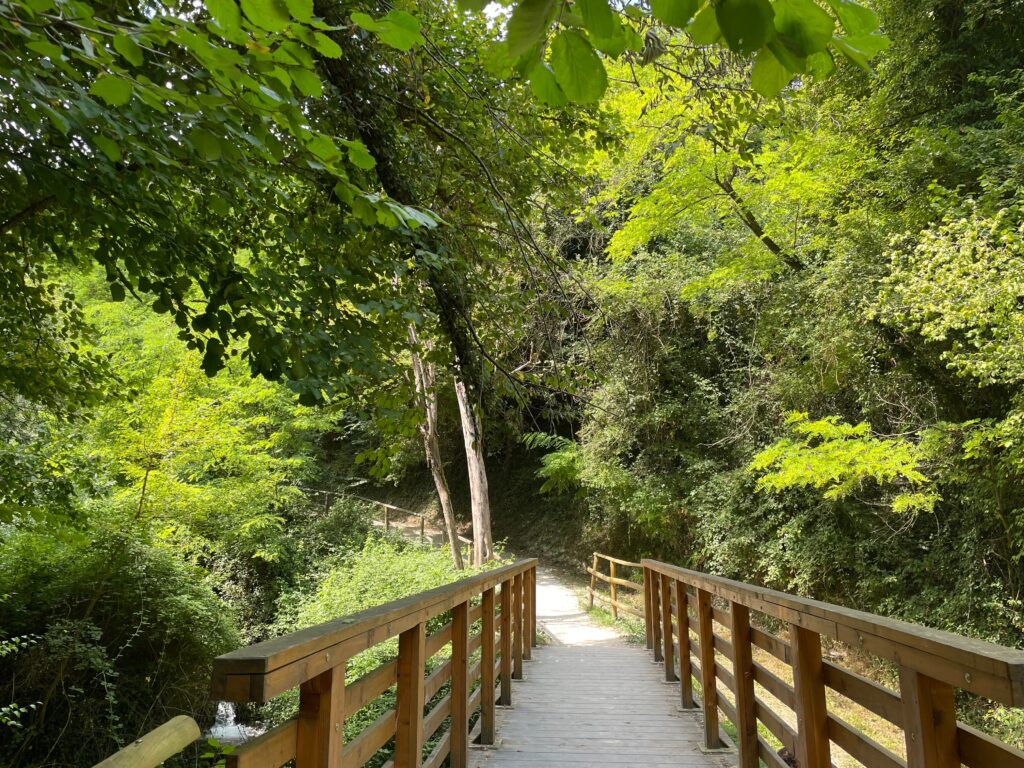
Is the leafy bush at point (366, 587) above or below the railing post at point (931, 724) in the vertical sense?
below

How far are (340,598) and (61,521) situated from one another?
506 cm

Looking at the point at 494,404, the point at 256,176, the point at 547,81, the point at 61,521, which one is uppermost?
the point at 256,176

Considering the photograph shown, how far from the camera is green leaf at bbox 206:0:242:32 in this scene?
4.56ft

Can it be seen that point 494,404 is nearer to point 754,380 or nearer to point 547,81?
point 547,81

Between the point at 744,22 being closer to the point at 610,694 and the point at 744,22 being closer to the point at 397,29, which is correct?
the point at 397,29

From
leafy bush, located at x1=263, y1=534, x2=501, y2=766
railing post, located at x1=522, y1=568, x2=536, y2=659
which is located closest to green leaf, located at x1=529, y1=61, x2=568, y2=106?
railing post, located at x1=522, y1=568, x2=536, y2=659

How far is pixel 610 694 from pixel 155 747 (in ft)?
15.1

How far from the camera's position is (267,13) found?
144cm

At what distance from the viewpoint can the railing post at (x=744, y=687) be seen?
290 cm

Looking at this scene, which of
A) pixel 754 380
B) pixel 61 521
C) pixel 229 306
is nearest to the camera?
pixel 229 306

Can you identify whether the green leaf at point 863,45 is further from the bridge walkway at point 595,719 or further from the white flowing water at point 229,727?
the white flowing water at point 229,727

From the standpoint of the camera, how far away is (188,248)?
9.66ft

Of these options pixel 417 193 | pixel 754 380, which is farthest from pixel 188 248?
pixel 754 380

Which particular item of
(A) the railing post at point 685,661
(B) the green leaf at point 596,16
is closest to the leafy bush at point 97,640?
(A) the railing post at point 685,661
